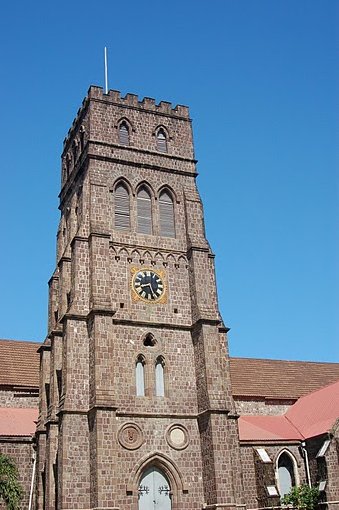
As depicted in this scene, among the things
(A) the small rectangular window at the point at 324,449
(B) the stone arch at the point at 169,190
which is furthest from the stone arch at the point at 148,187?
(A) the small rectangular window at the point at 324,449

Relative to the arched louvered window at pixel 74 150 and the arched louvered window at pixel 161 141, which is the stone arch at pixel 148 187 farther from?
the arched louvered window at pixel 74 150

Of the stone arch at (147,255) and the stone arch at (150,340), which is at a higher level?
A: the stone arch at (147,255)

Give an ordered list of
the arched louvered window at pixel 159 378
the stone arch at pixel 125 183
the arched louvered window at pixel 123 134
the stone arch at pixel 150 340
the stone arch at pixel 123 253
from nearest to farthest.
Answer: the arched louvered window at pixel 159 378 < the stone arch at pixel 150 340 < the stone arch at pixel 123 253 < the stone arch at pixel 125 183 < the arched louvered window at pixel 123 134

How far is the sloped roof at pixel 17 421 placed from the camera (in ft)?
105

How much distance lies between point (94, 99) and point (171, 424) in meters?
19.2

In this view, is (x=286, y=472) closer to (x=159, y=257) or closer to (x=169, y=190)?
(x=159, y=257)

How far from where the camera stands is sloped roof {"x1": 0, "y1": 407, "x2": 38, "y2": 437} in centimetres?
3203

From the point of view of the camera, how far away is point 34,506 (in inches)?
1198

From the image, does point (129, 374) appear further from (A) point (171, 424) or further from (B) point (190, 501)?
(B) point (190, 501)

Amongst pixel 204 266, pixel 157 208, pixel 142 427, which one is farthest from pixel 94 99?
pixel 142 427

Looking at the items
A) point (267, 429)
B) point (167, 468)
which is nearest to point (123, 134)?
point (167, 468)

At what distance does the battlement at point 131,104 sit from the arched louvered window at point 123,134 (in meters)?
1.35

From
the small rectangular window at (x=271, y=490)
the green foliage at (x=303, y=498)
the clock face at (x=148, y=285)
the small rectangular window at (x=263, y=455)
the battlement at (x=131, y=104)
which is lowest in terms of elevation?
the green foliage at (x=303, y=498)

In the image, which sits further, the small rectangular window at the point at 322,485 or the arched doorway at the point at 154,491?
the small rectangular window at the point at 322,485
